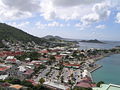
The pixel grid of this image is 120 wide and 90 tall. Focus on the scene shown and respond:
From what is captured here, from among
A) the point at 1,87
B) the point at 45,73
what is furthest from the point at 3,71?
the point at 1,87

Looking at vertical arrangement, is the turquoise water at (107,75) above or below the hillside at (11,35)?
below

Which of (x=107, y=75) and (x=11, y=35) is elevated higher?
(x=11, y=35)

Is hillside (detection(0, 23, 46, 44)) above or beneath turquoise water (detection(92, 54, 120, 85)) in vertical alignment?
above

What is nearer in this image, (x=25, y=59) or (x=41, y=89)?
(x=41, y=89)

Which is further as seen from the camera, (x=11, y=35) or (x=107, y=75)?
(x=11, y=35)

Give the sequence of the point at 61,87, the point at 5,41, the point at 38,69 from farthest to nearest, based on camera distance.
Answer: the point at 5,41, the point at 38,69, the point at 61,87

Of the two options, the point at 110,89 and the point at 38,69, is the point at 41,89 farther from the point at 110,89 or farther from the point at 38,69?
the point at 38,69

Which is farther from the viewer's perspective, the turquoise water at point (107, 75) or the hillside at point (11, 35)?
the hillside at point (11, 35)

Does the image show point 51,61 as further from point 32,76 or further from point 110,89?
point 110,89

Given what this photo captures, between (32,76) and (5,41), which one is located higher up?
(5,41)

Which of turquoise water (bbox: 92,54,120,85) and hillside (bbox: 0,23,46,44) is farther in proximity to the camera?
hillside (bbox: 0,23,46,44)

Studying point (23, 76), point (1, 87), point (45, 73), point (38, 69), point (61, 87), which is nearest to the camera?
point (1, 87)
